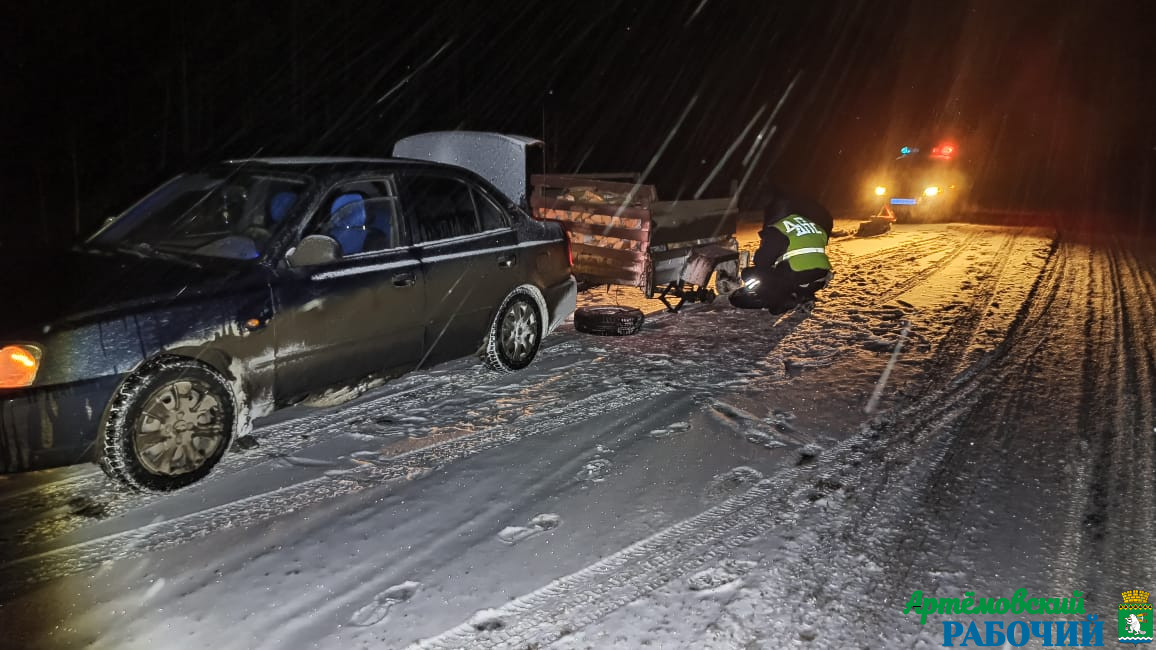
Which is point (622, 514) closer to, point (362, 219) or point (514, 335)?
point (514, 335)

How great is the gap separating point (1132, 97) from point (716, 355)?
4622 cm

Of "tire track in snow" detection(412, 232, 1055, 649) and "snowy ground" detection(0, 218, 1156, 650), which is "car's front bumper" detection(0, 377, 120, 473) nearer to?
"snowy ground" detection(0, 218, 1156, 650)

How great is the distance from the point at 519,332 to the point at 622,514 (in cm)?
251

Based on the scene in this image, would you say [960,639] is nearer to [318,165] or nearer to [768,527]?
[768,527]

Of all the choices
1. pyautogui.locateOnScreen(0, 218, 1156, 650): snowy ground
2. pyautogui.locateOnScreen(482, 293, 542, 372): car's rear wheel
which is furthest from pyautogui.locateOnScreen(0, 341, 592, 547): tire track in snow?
pyautogui.locateOnScreen(482, 293, 542, 372): car's rear wheel

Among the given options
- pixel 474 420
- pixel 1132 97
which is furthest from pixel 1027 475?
pixel 1132 97

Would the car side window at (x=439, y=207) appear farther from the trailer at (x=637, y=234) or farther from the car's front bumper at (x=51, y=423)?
the car's front bumper at (x=51, y=423)

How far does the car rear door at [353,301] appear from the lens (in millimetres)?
4105

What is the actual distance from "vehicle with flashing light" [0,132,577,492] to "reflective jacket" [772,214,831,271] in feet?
10.9

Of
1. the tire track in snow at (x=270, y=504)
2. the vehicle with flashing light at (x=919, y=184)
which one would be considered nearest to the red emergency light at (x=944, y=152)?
the vehicle with flashing light at (x=919, y=184)

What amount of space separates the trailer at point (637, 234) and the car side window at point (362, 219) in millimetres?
2699

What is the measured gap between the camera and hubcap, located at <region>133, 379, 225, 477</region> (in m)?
3.56

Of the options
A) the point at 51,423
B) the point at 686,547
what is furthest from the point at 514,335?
the point at 51,423

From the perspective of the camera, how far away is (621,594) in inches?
115
